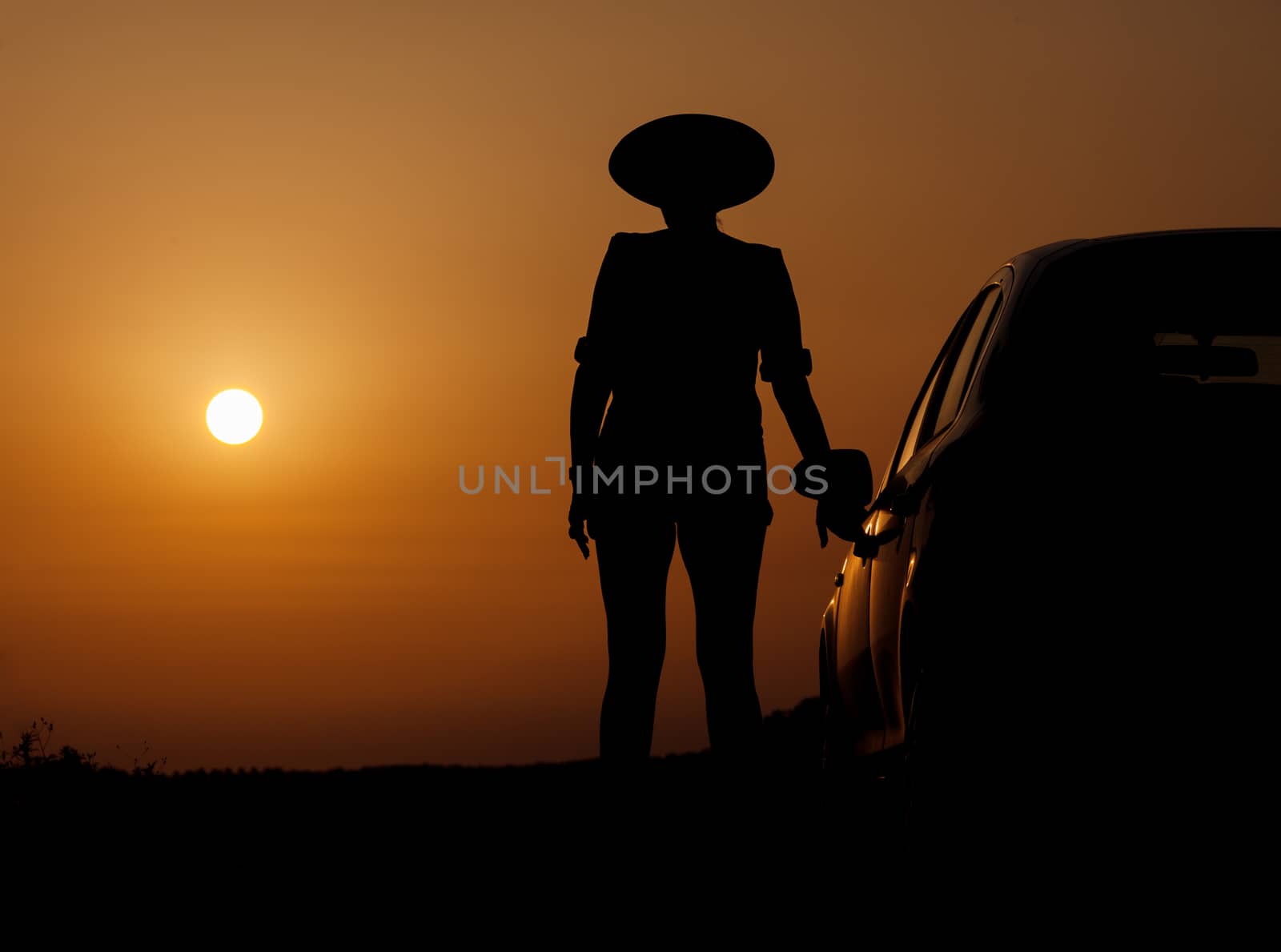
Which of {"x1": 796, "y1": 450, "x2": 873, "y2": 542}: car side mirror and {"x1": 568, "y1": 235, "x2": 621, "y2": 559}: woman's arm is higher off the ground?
{"x1": 568, "y1": 235, "x2": 621, "y2": 559}: woman's arm

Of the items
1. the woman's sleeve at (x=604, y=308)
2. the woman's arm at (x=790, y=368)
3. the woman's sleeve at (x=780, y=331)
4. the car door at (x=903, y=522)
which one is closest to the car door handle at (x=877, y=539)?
the car door at (x=903, y=522)

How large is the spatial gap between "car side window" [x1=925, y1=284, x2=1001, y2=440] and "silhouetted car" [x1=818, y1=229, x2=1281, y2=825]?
0.98 feet

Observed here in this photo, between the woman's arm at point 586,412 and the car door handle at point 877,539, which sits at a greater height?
the woman's arm at point 586,412

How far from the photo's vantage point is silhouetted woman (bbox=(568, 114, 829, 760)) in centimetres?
570

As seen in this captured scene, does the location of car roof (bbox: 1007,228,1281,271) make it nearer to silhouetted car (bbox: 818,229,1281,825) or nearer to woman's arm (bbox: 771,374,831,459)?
silhouetted car (bbox: 818,229,1281,825)

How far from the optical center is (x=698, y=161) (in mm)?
5812

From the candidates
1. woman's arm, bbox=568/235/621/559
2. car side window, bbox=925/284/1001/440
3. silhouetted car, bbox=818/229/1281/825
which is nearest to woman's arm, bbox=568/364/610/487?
woman's arm, bbox=568/235/621/559

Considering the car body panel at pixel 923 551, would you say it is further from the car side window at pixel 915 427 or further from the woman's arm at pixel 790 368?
the woman's arm at pixel 790 368

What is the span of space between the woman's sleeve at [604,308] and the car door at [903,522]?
3.16 ft

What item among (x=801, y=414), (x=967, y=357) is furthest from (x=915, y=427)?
(x=967, y=357)

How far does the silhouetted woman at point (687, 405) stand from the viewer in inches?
225

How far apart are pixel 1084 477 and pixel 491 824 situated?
5.04 meters

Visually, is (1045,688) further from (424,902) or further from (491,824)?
(491,824)

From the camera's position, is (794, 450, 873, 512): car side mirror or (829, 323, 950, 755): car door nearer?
(794, 450, 873, 512): car side mirror
